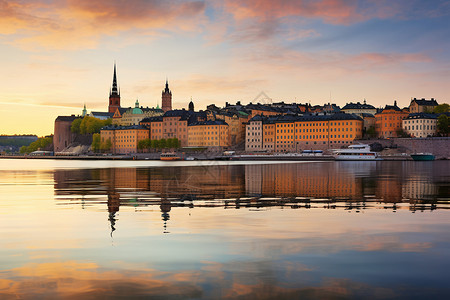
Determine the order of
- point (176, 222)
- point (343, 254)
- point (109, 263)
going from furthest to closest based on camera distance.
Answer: point (176, 222) → point (343, 254) → point (109, 263)

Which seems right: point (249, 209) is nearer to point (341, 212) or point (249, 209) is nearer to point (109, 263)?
point (341, 212)

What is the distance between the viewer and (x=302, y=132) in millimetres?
130000

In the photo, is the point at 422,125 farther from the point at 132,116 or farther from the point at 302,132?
the point at 132,116

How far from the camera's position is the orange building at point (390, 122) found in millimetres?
123812

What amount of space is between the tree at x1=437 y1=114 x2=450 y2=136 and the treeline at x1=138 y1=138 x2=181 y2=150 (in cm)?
6754

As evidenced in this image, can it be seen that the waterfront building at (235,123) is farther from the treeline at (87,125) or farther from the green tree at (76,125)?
the green tree at (76,125)

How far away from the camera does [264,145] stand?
136000mm

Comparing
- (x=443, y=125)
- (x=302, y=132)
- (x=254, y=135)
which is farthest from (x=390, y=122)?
(x=254, y=135)

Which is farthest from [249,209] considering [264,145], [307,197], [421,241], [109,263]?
[264,145]

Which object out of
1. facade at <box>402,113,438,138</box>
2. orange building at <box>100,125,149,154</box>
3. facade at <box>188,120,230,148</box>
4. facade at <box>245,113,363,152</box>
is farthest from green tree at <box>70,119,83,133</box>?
facade at <box>402,113,438,138</box>

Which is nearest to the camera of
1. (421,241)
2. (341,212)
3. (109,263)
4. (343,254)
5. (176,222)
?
(109,263)

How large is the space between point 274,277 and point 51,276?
3.06 metres

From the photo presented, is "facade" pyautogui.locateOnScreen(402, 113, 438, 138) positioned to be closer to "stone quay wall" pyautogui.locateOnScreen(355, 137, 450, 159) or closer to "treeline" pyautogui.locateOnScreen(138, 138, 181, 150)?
"stone quay wall" pyautogui.locateOnScreen(355, 137, 450, 159)

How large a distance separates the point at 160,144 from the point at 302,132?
130 feet
